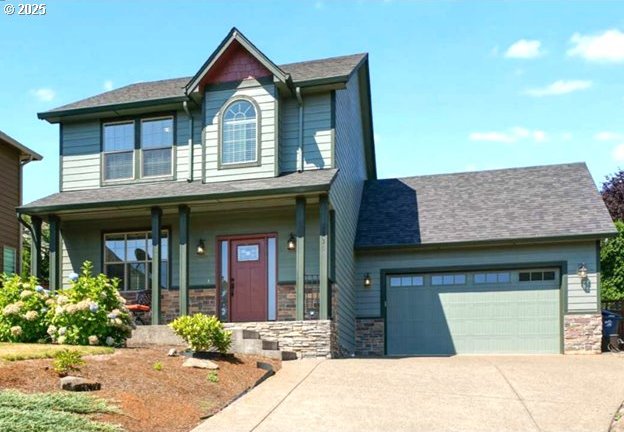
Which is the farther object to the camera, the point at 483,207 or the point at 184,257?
the point at 483,207

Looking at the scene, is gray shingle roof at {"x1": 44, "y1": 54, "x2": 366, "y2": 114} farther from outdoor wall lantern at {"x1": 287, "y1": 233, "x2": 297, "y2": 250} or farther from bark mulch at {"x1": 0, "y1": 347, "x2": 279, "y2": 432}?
bark mulch at {"x1": 0, "y1": 347, "x2": 279, "y2": 432}

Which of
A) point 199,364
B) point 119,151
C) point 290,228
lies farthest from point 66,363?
point 119,151

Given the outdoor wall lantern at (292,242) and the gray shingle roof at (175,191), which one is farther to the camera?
the outdoor wall lantern at (292,242)

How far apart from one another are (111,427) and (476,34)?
916 cm

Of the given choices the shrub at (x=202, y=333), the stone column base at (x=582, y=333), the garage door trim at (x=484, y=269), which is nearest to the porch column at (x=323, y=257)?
the shrub at (x=202, y=333)

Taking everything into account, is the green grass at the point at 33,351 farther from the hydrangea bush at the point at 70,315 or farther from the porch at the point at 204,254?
the porch at the point at 204,254

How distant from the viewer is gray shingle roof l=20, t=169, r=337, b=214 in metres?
14.1

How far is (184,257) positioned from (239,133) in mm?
2964

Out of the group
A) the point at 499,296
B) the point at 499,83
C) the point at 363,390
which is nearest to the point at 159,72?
the point at 499,83

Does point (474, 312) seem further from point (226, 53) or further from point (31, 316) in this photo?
point (31, 316)

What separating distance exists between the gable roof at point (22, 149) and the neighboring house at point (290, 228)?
11.1ft

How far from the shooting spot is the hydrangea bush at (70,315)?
11430mm

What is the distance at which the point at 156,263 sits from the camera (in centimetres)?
1502

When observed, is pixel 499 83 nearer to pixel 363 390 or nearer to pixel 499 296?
pixel 499 296
